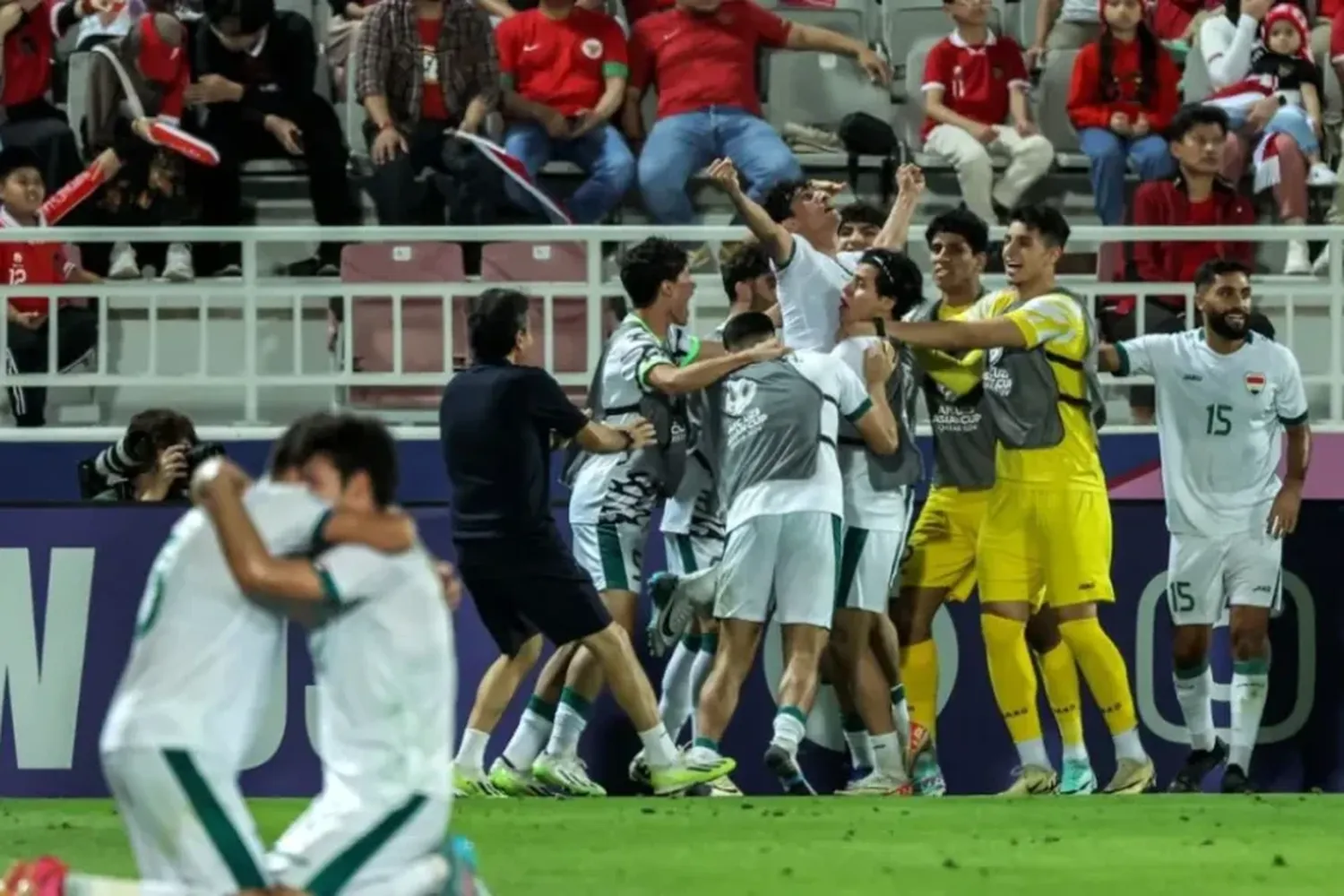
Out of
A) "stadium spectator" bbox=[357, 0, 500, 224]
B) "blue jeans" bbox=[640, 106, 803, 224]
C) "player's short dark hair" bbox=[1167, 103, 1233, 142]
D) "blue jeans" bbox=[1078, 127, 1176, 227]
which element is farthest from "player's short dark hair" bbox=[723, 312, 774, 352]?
"blue jeans" bbox=[1078, 127, 1176, 227]

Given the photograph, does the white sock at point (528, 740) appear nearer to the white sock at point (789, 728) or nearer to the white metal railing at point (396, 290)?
the white sock at point (789, 728)

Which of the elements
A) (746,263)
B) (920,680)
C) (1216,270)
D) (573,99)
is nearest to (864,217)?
(746,263)

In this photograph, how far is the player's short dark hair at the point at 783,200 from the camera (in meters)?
11.4

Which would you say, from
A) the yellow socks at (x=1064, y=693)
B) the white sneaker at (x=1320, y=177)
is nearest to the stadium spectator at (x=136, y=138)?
the yellow socks at (x=1064, y=693)

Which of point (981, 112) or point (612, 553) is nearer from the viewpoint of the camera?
point (612, 553)

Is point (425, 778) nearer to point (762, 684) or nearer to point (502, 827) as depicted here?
point (502, 827)

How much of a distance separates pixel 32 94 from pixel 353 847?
1040cm

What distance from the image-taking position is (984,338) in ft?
34.9

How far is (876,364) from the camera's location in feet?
36.2

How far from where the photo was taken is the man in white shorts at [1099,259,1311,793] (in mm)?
11484

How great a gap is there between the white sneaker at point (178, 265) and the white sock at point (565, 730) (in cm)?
425

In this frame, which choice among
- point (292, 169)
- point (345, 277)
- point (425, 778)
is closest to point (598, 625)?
point (345, 277)

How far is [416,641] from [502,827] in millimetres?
4049

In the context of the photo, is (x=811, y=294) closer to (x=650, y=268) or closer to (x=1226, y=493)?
(x=650, y=268)
